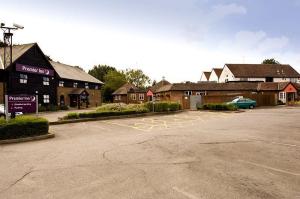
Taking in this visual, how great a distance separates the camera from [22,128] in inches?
622

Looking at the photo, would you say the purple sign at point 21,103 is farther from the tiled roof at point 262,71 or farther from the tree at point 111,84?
the tree at point 111,84

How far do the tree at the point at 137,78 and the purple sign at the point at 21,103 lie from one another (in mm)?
87779

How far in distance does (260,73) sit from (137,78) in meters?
47.8

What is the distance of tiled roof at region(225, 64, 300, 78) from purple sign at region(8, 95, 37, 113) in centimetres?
5998

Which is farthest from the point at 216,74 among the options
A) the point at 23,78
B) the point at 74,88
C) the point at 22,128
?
the point at 22,128

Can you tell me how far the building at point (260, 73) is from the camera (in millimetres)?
71188

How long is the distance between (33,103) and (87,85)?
42.2m

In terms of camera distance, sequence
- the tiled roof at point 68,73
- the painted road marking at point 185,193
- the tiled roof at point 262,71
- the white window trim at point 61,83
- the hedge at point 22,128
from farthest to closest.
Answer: the tiled roof at point 262,71 → the tiled roof at point 68,73 → the white window trim at point 61,83 → the hedge at point 22,128 → the painted road marking at point 185,193

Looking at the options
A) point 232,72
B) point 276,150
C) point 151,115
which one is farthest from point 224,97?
point 276,150

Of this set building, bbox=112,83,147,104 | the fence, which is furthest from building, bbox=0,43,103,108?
the fence

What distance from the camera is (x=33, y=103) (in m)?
18.3

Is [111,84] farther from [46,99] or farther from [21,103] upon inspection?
[21,103]

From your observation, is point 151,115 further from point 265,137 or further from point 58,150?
point 58,150

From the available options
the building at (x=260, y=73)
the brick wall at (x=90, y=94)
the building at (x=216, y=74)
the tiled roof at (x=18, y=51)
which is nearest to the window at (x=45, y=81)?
the brick wall at (x=90, y=94)
